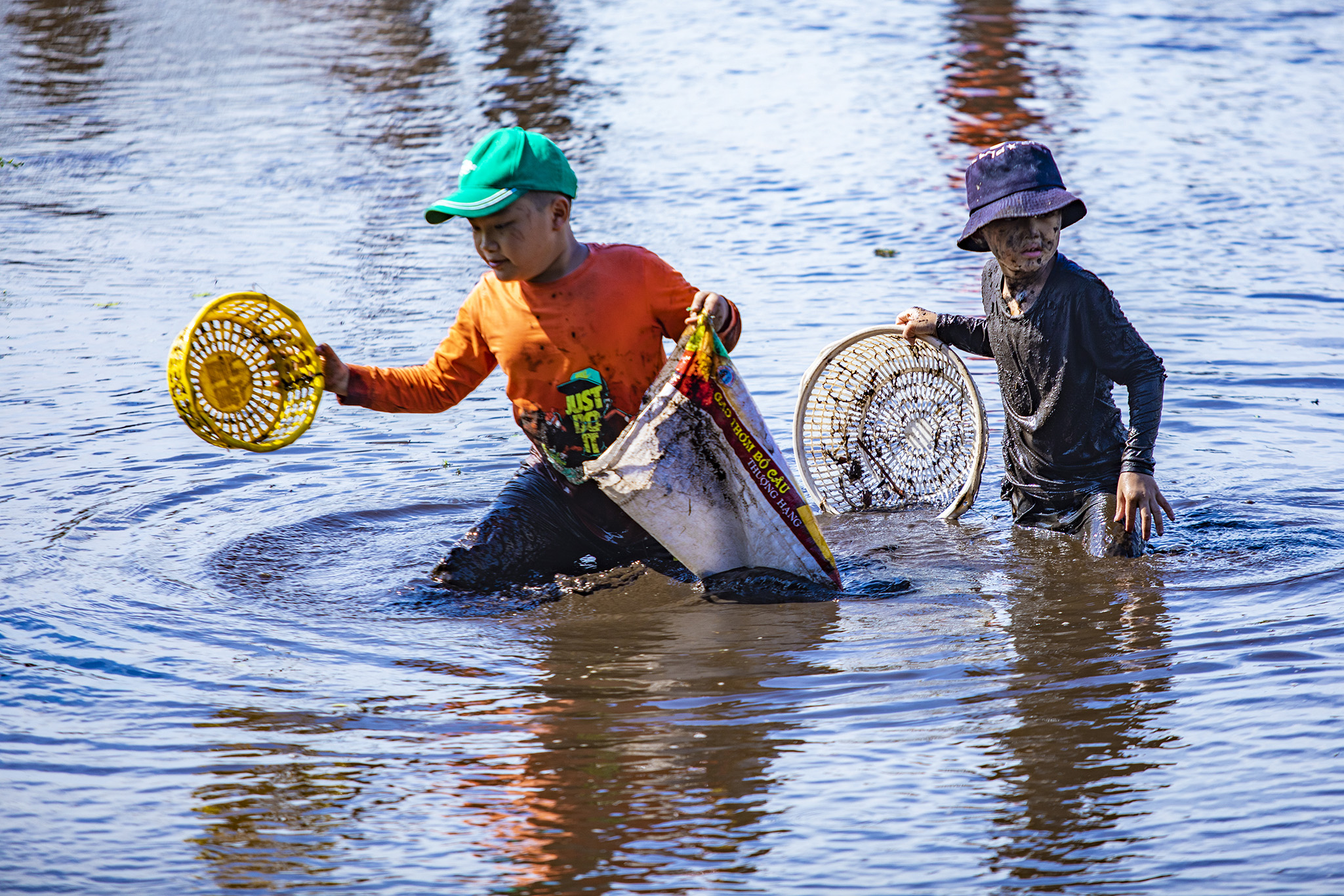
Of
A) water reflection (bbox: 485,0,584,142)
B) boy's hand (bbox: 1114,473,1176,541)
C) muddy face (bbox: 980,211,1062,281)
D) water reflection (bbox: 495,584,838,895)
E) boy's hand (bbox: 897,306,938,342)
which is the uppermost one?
water reflection (bbox: 485,0,584,142)

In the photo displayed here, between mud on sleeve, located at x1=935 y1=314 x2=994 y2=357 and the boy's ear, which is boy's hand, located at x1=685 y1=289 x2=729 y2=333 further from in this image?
mud on sleeve, located at x1=935 y1=314 x2=994 y2=357

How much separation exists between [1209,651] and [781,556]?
1.18 metres

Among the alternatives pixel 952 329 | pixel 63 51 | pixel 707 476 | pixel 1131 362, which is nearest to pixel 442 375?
pixel 707 476

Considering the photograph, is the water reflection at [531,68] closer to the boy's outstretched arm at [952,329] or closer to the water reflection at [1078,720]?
the boy's outstretched arm at [952,329]

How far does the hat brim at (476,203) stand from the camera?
3791mm

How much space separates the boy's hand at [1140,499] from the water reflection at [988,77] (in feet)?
22.7

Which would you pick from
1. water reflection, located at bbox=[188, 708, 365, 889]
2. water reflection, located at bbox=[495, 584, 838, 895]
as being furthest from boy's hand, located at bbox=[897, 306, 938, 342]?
water reflection, located at bbox=[188, 708, 365, 889]

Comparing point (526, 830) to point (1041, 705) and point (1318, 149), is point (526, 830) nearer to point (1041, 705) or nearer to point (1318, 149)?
point (1041, 705)

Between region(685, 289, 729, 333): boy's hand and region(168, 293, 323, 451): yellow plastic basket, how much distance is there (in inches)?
41.4

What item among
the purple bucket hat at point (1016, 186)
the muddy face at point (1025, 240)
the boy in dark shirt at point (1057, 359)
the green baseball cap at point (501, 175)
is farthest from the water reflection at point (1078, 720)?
the green baseball cap at point (501, 175)

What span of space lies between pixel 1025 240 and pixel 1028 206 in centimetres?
14

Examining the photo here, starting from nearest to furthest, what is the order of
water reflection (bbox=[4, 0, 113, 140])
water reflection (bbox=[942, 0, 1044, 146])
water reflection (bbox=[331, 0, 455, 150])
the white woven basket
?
1. the white woven basket
2. water reflection (bbox=[942, 0, 1044, 146])
3. water reflection (bbox=[331, 0, 455, 150])
4. water reflection (bbox=[4, 0, 113, 140])

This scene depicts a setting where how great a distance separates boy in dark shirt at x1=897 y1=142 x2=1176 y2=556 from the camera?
406 cm

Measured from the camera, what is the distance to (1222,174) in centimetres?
937
